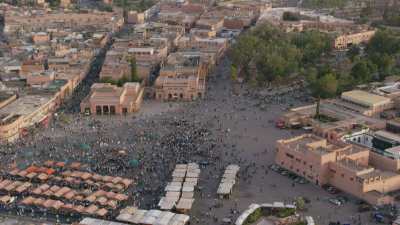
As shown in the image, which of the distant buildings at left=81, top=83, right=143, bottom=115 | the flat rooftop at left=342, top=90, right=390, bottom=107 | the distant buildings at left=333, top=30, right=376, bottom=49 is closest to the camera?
the flat rooftop at left=342, top=90, right=390, bottom=107

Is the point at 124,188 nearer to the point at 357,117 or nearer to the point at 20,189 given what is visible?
the point at 20,189

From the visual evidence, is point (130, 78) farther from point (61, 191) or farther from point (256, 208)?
point (256, 208)

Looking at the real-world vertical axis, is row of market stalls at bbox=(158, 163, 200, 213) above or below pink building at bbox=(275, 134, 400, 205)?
below

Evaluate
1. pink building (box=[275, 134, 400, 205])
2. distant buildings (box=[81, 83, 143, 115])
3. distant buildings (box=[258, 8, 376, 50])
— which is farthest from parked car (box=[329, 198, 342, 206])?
distant buildings (box=[258, 8, 376, 50])

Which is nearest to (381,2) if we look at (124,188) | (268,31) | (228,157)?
(268,31)

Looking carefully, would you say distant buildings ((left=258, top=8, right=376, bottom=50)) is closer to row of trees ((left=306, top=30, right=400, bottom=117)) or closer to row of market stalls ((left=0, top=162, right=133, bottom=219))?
row of trees ((left=306, top=30, right=400, bottom=117))
